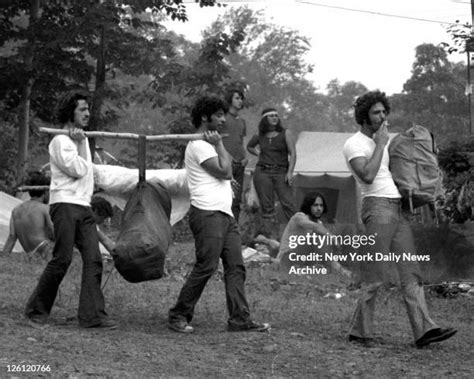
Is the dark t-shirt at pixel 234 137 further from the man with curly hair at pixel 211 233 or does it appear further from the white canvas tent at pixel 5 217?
the man with curly hair at pixel 211 233

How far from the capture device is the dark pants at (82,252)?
7.45m

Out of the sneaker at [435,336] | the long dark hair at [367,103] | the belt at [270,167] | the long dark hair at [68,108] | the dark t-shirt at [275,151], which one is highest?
the long dark hair at [367,103]

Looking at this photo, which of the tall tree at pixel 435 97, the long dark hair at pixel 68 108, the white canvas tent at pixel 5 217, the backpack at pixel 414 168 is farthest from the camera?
the tall tree at pixel 435 97

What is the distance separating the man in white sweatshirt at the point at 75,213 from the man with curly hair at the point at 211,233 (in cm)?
57

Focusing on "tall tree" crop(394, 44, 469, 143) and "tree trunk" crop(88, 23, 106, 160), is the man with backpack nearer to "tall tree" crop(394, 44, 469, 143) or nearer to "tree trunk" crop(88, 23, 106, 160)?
"tree trunk" crop(88, 23, 106, 160)

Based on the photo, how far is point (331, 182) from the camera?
726 inches

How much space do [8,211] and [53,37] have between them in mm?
3992

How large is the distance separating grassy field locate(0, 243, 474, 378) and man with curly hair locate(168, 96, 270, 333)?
0.47 feet

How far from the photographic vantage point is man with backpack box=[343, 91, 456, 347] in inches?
284

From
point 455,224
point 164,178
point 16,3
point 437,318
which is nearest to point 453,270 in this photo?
point 455,224

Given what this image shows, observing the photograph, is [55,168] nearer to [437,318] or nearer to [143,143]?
[143,143]

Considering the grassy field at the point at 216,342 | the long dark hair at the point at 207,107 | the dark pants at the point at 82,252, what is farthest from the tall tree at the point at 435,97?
the dark pants at the point at 82,252

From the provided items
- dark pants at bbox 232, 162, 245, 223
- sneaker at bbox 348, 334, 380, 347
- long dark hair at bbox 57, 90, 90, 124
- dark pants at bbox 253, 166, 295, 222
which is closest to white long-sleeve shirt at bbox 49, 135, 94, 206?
long dark hair at bbox 57, 90, 90, 124

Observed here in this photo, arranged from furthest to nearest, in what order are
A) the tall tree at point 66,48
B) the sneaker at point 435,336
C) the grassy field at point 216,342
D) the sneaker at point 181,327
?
the tall tree at point 66,48 → the sneaker at point 181,327 → the sneaker at point 435,336 → the grassy field at point 216,342
